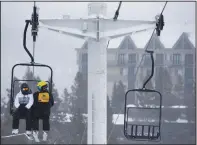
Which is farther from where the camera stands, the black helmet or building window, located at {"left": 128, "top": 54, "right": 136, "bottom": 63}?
building window, located at {"left": 128, "top": 54, "right": 136, "bottom": 63}

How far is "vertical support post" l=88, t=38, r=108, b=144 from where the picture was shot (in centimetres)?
646

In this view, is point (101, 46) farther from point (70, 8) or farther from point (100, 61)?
point (70, 8)

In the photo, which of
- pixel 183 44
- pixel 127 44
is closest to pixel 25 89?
pixel 127 44

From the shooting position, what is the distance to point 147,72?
22547 millimetres

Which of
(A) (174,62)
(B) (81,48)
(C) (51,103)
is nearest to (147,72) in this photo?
(A) (174,62)

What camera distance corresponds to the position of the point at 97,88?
6.62 m

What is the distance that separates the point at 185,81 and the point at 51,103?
1894cm

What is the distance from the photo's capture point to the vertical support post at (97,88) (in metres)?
6.46

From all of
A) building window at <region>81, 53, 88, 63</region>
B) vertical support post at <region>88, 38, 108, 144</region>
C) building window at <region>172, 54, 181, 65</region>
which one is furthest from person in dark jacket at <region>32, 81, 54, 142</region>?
building window at <region>172, 54, 181, 65</region>

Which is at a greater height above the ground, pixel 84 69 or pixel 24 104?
pixel 84 69

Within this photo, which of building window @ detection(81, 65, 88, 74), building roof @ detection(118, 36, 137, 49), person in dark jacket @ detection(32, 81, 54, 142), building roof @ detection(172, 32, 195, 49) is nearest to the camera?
person in dark jacket @ detection(32, 81, 54, 142)

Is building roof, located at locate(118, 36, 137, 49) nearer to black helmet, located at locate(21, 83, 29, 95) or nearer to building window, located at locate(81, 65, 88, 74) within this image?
building window, located at locate(81, 65, 88, 74)

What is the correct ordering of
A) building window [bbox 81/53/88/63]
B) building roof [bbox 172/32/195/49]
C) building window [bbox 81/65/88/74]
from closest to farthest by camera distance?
building window [bbox 81/65/88/74] → building window [bbox 81/53/88/63] → building roof [bbox 172/32/195/49]

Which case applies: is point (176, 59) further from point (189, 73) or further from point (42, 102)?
point (42, 102)
